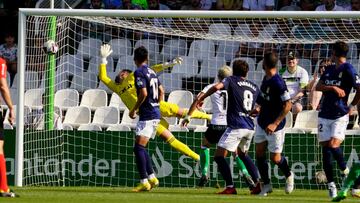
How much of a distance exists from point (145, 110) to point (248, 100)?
5.28 feet

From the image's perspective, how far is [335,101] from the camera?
1830cm

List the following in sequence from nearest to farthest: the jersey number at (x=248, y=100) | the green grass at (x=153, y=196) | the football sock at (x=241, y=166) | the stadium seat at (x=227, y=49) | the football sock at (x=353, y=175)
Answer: the green grass at (x=153, y=196) < the football sock at (x=353, y=175) < the jersey number at (x=248, y=100) < the football sock at (x=241, y=166) < the stadium seat at (x=227, y=49)

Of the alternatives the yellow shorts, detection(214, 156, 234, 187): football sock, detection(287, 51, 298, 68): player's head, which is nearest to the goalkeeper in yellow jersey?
the yellow shorts

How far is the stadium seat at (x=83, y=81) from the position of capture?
80.5 ft

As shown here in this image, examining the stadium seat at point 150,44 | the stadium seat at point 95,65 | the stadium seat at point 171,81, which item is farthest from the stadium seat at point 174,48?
the stadium seat at point 95,65

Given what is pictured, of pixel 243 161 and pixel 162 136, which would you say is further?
pixel 162 136

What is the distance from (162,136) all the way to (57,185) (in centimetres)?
215

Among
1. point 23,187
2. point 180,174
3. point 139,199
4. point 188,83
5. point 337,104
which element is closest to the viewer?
point 139,199

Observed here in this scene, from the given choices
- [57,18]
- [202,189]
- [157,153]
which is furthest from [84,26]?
[202,189]

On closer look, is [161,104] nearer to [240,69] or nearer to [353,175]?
[240,69]

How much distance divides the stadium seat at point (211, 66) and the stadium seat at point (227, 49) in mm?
111

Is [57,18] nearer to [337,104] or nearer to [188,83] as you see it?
[188,83]

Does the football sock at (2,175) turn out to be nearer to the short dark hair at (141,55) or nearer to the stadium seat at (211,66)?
the short dark hair at (141,55)

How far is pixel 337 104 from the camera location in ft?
60.1
